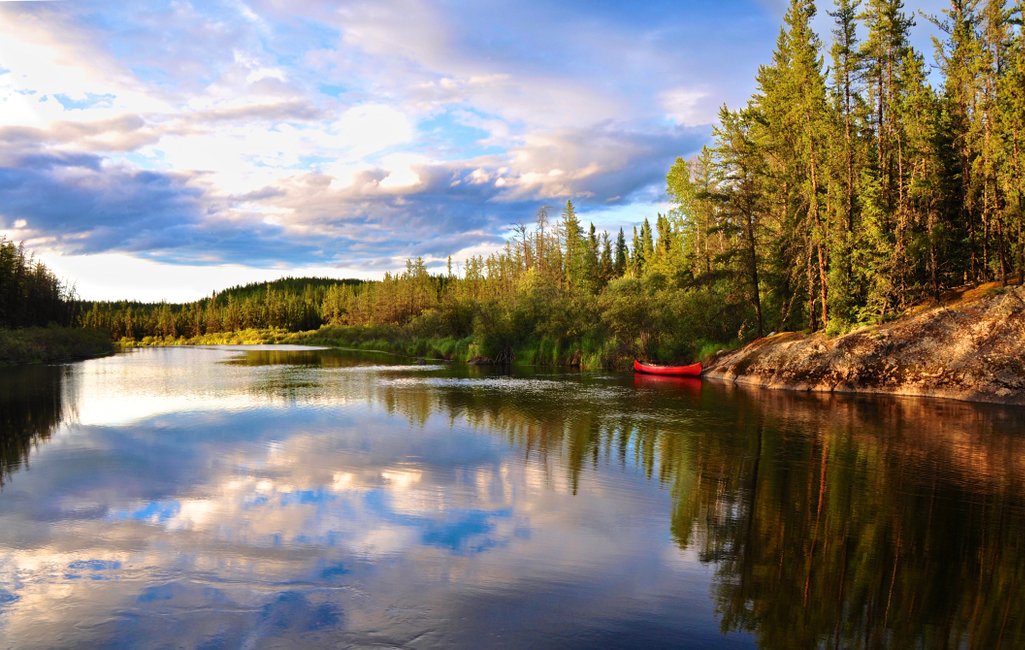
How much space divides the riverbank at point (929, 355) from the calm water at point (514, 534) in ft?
21.5

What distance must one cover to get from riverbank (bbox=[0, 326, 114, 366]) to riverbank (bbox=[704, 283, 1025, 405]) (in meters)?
64.2

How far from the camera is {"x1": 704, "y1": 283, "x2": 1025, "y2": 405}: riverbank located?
92.1 feet

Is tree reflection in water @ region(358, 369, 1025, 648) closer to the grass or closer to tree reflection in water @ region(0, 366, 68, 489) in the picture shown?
tree reflection in water @ region(0, 366, 68, 489)

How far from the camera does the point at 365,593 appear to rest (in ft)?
27.4

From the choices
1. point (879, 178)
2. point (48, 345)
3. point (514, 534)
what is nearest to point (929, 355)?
point (879, 178)

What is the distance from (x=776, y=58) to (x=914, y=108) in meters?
18.4

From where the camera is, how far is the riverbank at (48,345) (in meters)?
61.0

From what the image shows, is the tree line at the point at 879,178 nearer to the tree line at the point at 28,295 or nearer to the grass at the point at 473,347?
the grass at the point at 473,347

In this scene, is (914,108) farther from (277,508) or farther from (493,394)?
(277,508)

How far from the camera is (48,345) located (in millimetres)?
71000

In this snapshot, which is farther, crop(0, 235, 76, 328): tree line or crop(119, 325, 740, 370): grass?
crop(0, 235, 76, 328): tree line

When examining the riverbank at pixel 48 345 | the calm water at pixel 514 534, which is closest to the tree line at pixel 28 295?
the riverbank at pixel 48 345

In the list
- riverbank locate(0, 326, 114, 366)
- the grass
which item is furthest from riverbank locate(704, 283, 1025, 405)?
riverbank locate(0, 326, 114, 366)

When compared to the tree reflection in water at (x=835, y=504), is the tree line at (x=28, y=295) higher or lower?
higher
